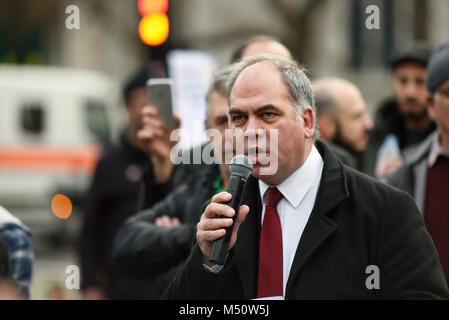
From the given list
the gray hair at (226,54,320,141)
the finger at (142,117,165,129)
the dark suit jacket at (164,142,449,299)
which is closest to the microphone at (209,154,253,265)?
the dark suit jacket at (164,142,449,299)

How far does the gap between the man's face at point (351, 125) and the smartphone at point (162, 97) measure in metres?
1.77

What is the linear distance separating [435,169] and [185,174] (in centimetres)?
126

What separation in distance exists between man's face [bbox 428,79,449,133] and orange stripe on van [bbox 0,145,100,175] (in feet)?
41.3

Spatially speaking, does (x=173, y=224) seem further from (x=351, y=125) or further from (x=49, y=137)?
(x=49, y=137)

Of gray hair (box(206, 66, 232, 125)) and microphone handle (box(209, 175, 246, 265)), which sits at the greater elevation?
gray hair (box(206, 66, 232, 125))

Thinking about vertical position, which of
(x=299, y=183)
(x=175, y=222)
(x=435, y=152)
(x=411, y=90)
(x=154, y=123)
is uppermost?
(x=411, y=90)

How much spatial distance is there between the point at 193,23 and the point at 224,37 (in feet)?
5.29

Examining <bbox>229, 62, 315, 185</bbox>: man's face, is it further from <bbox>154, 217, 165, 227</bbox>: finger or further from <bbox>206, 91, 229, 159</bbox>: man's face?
<bbox>154, 217, 165, 227</bbox>: finger

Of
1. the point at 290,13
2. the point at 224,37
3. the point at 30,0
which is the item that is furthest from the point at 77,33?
the point at 290,13

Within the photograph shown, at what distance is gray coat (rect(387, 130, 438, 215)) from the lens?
4.74 m

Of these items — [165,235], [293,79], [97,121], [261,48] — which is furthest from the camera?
[97,121]

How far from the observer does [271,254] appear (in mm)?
3158

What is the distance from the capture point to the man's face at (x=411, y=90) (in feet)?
21.3

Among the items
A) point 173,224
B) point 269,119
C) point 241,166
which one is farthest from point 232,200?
point 173,224
